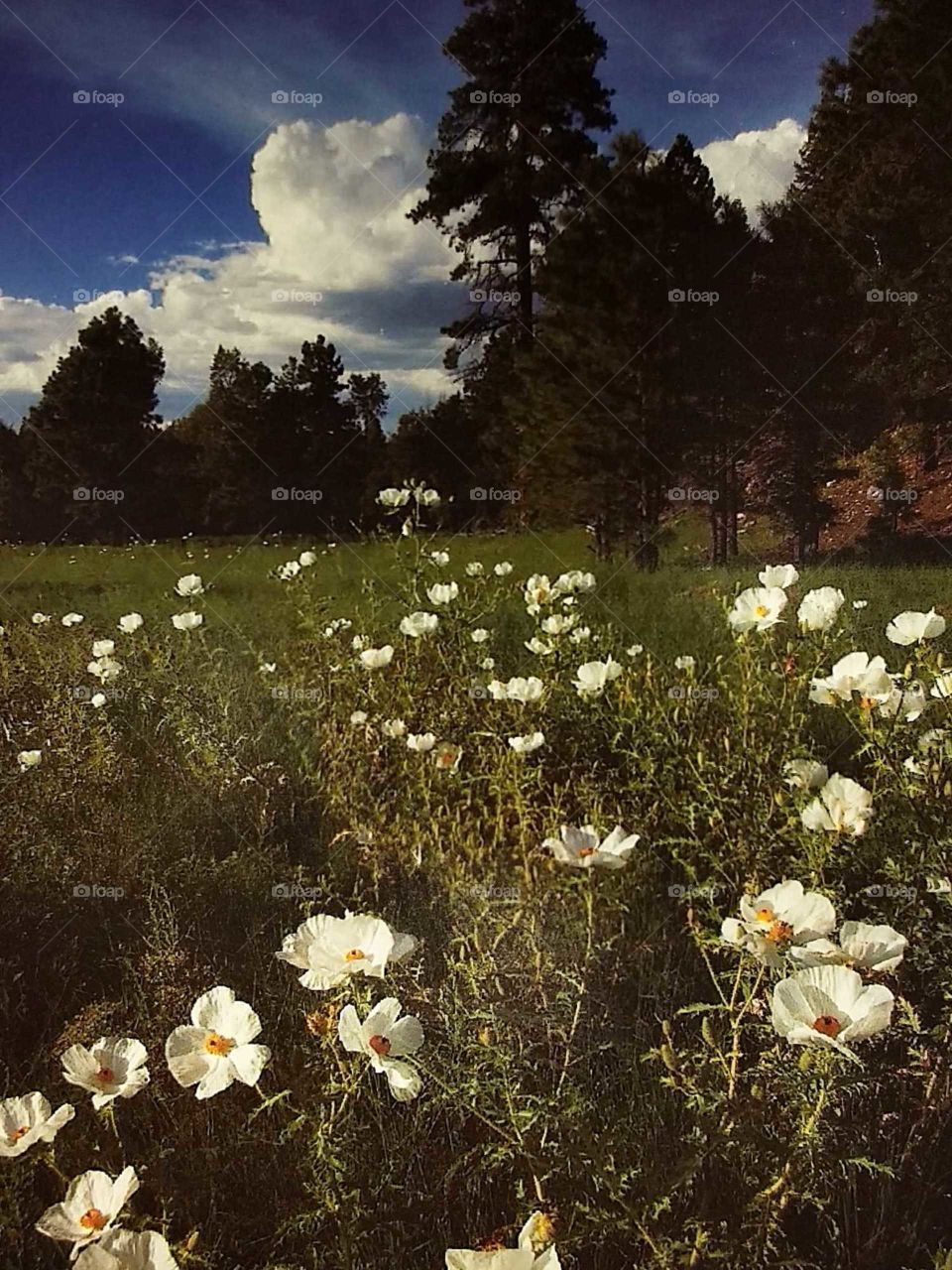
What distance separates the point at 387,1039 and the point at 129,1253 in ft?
1.11

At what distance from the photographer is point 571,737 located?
2.44 metres

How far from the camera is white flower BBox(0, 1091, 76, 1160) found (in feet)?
3.90

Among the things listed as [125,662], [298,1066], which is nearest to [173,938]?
[298,1066]

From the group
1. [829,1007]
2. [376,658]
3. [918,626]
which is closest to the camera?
[829,1007]

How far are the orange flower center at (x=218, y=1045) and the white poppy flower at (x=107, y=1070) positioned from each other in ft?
0.25

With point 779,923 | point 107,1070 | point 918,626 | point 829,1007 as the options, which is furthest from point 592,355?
point 107,1070

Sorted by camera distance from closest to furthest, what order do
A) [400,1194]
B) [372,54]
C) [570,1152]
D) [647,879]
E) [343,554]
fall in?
[570,1152] < [400,1194] < [647,879] < [372,54] < [343,554]

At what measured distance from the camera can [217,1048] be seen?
1.33 metres

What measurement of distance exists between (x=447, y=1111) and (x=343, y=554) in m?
1.59

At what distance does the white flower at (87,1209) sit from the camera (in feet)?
3.68

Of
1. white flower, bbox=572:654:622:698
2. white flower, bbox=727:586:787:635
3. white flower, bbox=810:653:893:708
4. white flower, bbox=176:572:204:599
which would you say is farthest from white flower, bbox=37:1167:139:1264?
white flower, bbox=176:572:204:599

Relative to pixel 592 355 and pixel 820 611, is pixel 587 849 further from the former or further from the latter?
pixel 592 355

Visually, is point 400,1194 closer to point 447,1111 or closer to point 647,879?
point 447,1111

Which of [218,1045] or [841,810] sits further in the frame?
[841,810]
